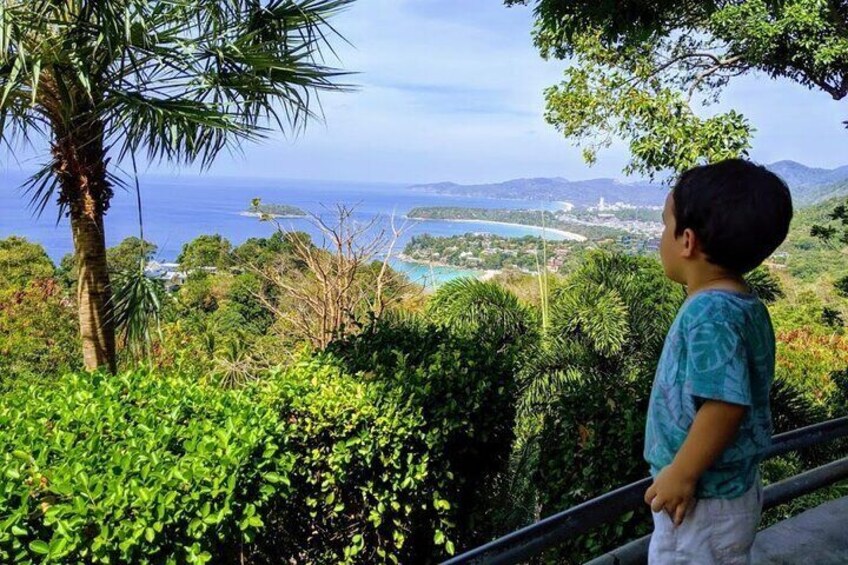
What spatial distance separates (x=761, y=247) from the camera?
3.19 ft

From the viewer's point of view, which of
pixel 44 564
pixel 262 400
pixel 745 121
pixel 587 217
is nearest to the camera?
pixel 44 564

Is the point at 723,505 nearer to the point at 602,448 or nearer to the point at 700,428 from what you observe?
the point at 700,428

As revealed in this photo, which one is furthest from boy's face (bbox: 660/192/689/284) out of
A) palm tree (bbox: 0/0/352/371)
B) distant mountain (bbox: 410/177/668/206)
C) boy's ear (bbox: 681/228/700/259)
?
distant mountain (bbox: 410/177/668/206)

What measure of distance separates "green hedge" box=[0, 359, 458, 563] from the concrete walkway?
1592 mm

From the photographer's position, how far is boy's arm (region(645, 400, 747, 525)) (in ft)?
3.12

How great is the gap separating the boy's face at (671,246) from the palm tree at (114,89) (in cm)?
352

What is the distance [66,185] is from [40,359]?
302 inches

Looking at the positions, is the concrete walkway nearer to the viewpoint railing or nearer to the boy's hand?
the viewpoint railing

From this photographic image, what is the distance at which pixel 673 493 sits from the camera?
100 cm

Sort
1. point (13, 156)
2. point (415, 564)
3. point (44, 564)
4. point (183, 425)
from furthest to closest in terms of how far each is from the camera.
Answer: point (13, 156) → point (415, 564) → point (183, 425) → point (44, 564)

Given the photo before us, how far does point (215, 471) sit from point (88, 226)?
8.40ft

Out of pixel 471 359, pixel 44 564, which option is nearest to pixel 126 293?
pixel 471 359

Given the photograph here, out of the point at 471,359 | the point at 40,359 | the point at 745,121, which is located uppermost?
the point at 745,121

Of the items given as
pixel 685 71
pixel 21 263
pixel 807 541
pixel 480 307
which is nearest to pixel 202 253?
pixel 21 263
